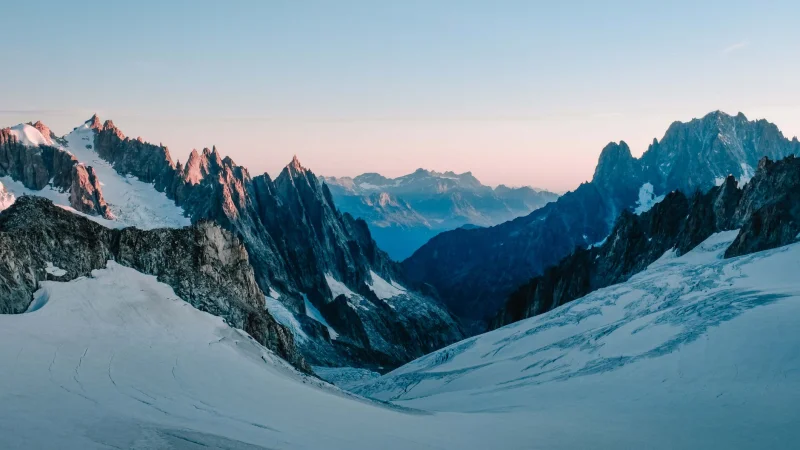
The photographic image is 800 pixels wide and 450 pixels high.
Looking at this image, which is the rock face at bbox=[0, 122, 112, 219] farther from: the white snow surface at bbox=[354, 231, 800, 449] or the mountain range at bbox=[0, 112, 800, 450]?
the mountain range at bbox=[0, 112, 800, 450]

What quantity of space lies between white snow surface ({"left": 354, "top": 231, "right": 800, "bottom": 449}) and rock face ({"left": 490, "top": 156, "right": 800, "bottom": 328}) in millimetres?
18055

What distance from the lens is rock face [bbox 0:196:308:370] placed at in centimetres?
4909

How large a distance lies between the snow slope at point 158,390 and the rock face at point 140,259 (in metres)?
1.70

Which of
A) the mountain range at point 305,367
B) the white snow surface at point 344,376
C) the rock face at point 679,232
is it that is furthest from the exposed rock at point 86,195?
the mountain range at point 305,367

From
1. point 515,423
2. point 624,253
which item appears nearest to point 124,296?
point 515,423

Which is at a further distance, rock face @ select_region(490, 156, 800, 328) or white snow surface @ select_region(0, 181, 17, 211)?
white snow surface @ select_region(0, 181, 17, 211)

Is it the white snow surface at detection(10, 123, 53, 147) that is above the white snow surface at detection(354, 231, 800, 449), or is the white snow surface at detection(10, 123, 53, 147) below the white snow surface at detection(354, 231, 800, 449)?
above

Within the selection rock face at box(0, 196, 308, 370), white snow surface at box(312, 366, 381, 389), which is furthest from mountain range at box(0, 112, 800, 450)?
white snow surface at box(312, 366, 381, 389)

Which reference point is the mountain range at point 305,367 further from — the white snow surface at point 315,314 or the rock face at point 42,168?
the rock face at point 42,168

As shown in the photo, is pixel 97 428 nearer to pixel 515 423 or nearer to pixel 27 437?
pixel 27 437

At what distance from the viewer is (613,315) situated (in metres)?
85.9

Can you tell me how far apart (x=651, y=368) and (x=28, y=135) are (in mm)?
193459

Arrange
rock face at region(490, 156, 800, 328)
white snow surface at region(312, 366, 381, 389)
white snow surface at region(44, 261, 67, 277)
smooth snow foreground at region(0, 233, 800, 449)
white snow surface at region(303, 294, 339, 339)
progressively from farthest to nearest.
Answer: white snow surface at region(303, 294, 339, 339) < white snow surface at region(312, 366, 381, 389) < rock face at region(490, 156, 800, 328) < white snow surface at region(44, 261, 67, 277) < smooth snow foreground at region(0, 233, 800, 449)

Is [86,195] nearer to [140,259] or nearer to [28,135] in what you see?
[28,135]
